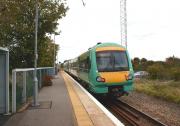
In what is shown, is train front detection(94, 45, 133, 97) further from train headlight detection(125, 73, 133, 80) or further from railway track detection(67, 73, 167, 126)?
railway track detection(67, 73, 167, 126)

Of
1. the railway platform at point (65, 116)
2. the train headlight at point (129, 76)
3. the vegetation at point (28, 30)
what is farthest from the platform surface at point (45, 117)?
the vegetation at point (28, 30)

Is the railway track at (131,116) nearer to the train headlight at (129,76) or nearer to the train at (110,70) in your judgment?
the train at (110,70)

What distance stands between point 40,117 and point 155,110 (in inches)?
324

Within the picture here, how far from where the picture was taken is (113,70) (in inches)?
843

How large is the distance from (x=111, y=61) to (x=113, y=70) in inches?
21.8

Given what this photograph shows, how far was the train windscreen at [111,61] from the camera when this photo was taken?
21500mm

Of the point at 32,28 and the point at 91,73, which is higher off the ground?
the point at 32,28

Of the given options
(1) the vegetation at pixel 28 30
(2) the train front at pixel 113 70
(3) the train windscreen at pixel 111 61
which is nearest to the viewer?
(2) the train front at pixel 113 70

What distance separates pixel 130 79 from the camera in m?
21.5

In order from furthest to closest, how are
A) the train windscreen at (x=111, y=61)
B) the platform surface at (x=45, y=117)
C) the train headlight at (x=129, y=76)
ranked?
1. the train windscreen at (x=111, y=61)
2. the train headlight at (x=129, y=76)
3. the platform surface at (x=45, y=117)

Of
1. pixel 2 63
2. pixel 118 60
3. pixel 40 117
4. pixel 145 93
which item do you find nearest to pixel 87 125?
pixel 40 117

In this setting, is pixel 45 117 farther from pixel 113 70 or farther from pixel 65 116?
pixel 113 70

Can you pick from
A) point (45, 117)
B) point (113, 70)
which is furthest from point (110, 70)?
point (45, 117)

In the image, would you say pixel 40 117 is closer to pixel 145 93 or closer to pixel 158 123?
pixel 158 123
